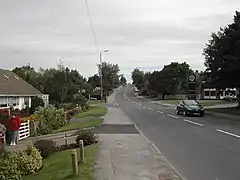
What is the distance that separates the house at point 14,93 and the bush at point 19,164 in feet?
93.8

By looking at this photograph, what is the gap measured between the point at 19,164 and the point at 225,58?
34167 millimetres

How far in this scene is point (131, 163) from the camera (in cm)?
1298

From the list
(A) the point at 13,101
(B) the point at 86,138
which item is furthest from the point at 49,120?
(A) the point at 13,101

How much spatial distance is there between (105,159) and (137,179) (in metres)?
3.32

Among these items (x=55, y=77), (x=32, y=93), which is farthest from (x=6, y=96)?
(x=55, y=77)

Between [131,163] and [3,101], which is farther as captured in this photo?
[3,101]

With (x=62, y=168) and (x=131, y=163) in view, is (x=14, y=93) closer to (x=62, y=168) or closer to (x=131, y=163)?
(x=131, y=163)

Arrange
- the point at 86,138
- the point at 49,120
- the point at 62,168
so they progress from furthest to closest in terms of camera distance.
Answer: the point at 49,120 → the point at 86,138 → the point at 62,168

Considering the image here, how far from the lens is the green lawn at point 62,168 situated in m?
10.7

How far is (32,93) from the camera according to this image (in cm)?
5200

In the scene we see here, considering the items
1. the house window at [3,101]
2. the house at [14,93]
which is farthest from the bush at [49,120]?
the house window at [3,101]

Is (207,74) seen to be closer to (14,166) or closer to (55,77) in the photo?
(55,77)

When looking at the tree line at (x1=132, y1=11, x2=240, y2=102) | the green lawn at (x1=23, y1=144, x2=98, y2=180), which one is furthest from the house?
the green lawn at (x1=23, y1=144, x2=98, y2=180)

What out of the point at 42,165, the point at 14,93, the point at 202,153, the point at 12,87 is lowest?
the point at 42,165
